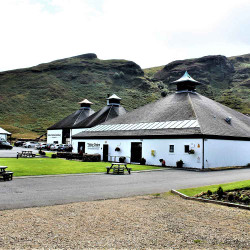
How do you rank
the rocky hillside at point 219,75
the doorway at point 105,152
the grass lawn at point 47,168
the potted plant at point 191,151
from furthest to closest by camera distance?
the rocky hillside at point 219,75 → the doorway at point 105,152 → the potted plant at point 191,151 → the grass lawn at point 47,168

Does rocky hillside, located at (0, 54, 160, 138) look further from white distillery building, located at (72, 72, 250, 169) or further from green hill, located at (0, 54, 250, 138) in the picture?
white distillery building, located at (72, 72, 250, 169)

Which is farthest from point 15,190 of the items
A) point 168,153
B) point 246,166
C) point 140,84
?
point 140,84

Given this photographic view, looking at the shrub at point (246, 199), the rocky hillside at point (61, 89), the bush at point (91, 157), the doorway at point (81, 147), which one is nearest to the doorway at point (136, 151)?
the bush at point (91, 157)

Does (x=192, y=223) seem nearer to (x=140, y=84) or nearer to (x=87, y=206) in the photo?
(x=87, y=206)

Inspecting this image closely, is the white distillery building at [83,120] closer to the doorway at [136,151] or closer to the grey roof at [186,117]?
the grey roof at [186,117]

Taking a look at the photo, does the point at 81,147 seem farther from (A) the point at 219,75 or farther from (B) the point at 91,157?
(A) the point at 219,75

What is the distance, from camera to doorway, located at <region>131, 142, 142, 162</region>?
107 feet

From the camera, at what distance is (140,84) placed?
14300cm

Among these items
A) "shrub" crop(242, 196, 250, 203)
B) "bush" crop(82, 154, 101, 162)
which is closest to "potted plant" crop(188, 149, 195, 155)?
"bush" crop(82, 154, 101, 162)

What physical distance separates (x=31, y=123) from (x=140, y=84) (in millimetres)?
62085

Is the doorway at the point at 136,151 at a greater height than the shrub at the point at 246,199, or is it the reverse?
the doorway at the point at 136,151

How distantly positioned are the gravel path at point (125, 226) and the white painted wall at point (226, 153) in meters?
18.0

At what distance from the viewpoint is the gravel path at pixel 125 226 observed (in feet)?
20.7

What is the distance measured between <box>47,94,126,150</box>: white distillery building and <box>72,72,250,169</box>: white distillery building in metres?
15.8
